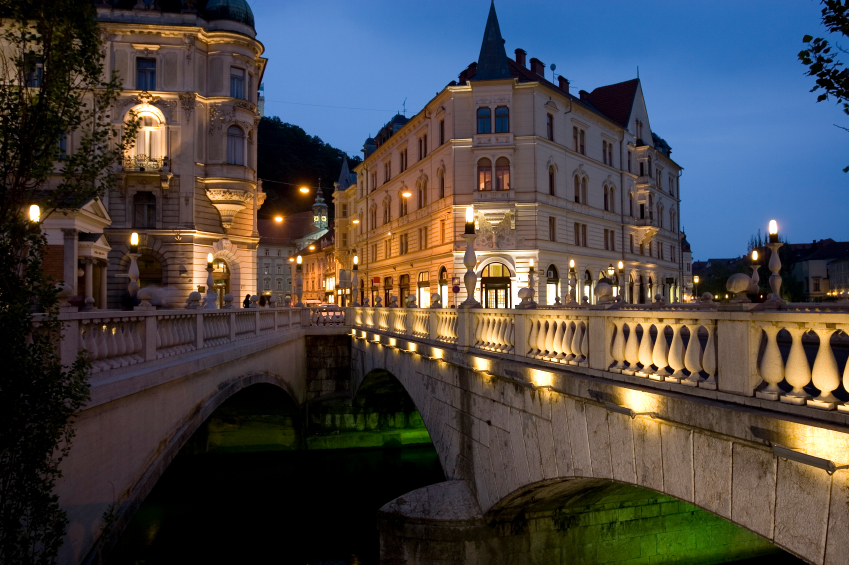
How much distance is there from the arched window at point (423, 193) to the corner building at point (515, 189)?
8 cm

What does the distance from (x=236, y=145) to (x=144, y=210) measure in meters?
5.85

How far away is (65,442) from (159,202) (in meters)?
29.6

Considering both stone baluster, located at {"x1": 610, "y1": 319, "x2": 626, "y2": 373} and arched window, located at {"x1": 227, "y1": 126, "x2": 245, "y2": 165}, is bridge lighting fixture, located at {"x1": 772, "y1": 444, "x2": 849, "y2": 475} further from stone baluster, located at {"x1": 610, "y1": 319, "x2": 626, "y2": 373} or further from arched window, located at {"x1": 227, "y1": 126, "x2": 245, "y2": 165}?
arched window, located at {"x1": 227, "y1": 126, "x2": 245, "y2": 165}

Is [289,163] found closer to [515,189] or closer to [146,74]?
[515,189]

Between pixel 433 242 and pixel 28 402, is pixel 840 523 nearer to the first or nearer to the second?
pixel 28 402

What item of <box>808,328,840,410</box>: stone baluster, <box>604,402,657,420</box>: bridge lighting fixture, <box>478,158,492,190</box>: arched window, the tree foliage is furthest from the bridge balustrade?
the tree foliage

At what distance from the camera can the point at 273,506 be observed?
69.4 feet

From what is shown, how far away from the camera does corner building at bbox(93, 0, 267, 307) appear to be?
1299 inches

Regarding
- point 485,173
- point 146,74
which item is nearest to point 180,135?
point 146,74

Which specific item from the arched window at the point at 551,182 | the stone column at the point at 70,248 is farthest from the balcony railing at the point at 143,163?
the arched window at the point at 551,182

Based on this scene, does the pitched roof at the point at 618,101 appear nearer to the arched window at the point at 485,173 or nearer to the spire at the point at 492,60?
the spire at the point at 492,60

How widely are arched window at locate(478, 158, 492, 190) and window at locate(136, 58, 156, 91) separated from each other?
18708 mm

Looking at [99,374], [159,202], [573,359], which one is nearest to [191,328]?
[99,374]

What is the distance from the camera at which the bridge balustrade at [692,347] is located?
470 cm
